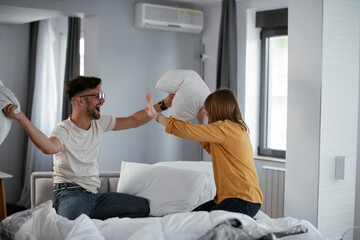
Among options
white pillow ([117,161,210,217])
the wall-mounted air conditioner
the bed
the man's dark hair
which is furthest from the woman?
the wall-mounted air conditioner

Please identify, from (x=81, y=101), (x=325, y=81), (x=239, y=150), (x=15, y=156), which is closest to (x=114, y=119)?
(x=81, y=101)

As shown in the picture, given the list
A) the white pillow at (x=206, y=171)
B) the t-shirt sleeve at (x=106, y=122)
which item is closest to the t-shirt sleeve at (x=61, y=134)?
the t-shirt sleeve at (x=106, y=122)

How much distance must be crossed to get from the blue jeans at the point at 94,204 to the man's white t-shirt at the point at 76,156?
0.17 feet

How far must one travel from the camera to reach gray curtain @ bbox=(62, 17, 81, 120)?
5.98 m

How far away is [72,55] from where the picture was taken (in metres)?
6.01

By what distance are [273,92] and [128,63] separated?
1571mm

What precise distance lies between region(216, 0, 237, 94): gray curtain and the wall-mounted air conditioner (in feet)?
1.10

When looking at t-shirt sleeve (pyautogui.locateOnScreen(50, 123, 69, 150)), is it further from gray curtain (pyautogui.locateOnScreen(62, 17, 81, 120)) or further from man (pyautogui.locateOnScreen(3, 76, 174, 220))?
gray curtain (pyautogui.locateOnScreen(62, 17, 81, 120))

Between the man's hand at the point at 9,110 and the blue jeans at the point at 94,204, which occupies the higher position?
the man's hand at the point at 9,110

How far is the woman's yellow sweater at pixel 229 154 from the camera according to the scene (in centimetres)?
275

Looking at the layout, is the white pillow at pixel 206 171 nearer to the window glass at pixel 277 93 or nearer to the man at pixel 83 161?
the man at pixel 83 161

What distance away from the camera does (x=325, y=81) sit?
3.92 metres

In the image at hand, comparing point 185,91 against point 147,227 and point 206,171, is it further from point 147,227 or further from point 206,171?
point 147,227

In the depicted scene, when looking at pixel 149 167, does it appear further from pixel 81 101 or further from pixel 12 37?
pixel 12 37
